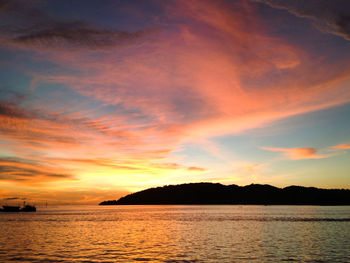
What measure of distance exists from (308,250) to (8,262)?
143 ft

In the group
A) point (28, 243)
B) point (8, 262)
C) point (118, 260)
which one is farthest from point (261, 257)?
point (28, 243)

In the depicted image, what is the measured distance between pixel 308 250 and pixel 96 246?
35.5 meters

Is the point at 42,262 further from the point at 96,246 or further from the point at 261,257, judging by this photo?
the point at 261,257

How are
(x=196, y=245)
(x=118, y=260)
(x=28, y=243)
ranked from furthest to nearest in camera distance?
1. (x=28, y=243)
2. (x=196, y=245)
3. (x=118, y=260)

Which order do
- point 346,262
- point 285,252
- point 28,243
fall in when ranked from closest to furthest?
point 346,262, point 285,252, point 28,243

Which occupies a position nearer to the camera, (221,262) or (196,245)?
(221,262)

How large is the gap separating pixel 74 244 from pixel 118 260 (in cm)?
1984

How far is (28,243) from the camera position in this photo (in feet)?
196

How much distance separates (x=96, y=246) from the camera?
54719mm

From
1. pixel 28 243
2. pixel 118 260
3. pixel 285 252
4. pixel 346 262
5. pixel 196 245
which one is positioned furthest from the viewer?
pixel 28 243

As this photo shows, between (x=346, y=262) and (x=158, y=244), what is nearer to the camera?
(x=346, y=262)

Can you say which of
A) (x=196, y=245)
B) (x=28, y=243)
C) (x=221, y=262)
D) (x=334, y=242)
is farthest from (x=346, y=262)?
(x=28, y=243)

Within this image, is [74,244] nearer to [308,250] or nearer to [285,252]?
[285,252]

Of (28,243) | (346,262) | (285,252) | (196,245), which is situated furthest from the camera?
(28,243)
